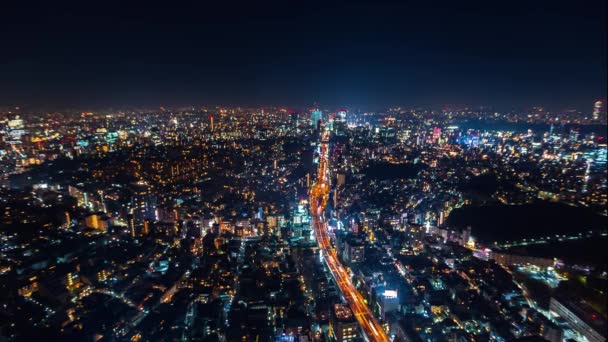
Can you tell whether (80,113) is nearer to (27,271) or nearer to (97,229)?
(97,229)

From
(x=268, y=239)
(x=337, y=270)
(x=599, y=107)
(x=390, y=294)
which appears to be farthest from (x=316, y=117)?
(x=599, y=107)

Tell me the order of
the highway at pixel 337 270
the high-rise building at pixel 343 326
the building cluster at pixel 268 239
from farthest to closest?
1. the highway at pixel 337 270
2. the building cluster at pixel 268 239
3. the high-rise building at pixel 343 326

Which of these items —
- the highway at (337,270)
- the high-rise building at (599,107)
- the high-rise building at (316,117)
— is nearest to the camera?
the high-rise building at (599,107)

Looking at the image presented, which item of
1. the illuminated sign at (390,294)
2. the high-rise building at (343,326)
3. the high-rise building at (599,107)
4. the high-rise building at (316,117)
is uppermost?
the high-rise building at (316,117)

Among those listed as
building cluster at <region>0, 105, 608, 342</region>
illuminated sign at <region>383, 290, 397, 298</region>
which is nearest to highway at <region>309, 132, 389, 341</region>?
building cluster at <region>0, 105, 608, 342</region>

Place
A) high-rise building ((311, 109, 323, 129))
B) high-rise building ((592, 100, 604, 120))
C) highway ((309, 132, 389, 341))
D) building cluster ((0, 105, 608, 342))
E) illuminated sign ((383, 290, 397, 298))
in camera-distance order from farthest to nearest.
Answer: high-rise building ((311, 109, 323, 129)) → illuminated sign ((383, 290, 397, 298)) → highway ((309, 132, 389, 341)) → building cluster ((0, 105, 608, 342)) → high-rise building ((592, 100, 604, 120))

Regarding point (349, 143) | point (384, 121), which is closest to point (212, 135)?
point (349, 143)

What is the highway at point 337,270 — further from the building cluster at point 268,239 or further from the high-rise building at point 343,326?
the high-rise building at point 343,326

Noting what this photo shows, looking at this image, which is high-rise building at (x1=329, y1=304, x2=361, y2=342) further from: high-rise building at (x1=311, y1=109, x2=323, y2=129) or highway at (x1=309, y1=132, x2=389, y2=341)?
high-rise building at (x1=311, y1=109, x2=323, y2=129)

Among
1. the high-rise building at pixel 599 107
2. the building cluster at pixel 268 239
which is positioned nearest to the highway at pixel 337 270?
the building cluster at pixel 268 239

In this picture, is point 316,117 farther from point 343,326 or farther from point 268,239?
point 343,326
